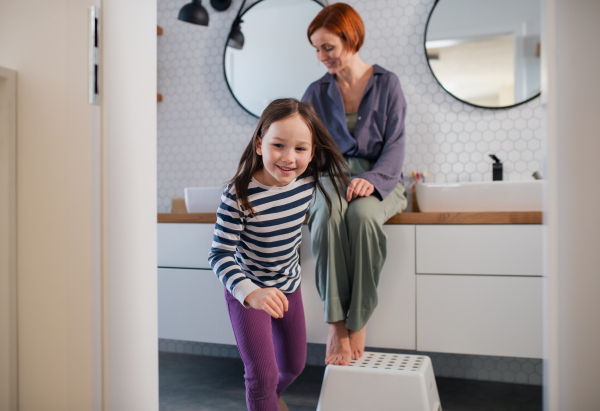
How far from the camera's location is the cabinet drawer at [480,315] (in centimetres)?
150

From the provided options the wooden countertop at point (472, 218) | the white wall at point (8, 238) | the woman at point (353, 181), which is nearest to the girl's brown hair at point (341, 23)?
the woman at point (353, 181)

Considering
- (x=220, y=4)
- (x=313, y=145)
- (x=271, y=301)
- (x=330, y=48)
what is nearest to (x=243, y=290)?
(x=271, y=301)

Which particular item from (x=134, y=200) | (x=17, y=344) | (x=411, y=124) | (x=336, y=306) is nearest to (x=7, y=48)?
(x=134, y=200)

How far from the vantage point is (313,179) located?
1.28 metres

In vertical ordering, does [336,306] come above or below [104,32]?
below

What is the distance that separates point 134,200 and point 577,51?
620 mm

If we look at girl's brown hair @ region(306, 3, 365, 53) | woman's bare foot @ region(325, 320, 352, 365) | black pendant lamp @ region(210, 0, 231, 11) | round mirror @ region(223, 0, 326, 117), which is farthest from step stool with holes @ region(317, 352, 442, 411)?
black pendant lamp @ region(210, 0, 231, 11)

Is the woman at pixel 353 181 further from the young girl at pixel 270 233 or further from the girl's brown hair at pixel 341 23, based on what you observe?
the young girl at pixel 270 233

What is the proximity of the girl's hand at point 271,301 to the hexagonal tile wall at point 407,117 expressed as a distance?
1327 mm

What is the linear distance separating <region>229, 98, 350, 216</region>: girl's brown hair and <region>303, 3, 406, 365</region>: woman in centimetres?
23

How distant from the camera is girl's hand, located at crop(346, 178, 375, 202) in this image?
147cm

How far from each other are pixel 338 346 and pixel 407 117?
1.15 metres

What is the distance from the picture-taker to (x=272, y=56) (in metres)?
2.27

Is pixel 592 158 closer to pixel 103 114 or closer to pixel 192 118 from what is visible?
pixel 103 114
